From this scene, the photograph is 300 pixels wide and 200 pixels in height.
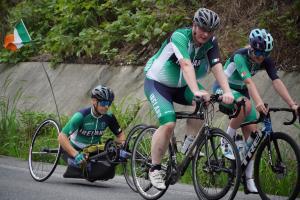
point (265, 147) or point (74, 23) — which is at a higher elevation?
point (265, 147)

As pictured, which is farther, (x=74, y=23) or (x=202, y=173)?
(x=74, y=23)

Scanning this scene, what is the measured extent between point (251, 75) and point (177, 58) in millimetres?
1057

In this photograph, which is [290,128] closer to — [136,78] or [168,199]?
[168,199]

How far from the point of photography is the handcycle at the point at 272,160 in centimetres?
720

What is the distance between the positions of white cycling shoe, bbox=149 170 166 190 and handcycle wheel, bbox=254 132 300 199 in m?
1.01

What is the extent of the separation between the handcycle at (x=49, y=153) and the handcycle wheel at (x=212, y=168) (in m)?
1.37

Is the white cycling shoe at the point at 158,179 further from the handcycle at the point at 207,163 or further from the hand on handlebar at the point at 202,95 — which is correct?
the hand on handlebar at the point at 202,95

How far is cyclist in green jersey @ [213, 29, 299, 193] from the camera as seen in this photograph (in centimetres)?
783

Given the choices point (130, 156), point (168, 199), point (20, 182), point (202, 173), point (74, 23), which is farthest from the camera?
point (74, 23)

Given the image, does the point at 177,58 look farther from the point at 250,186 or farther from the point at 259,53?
the point at 250,186

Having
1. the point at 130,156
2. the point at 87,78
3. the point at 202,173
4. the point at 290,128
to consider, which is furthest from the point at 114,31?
the point at 202,173

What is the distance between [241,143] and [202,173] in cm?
95

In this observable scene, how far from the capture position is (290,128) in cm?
1059

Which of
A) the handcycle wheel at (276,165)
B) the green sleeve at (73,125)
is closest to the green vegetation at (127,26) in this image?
the green sleeve at (73,125)
